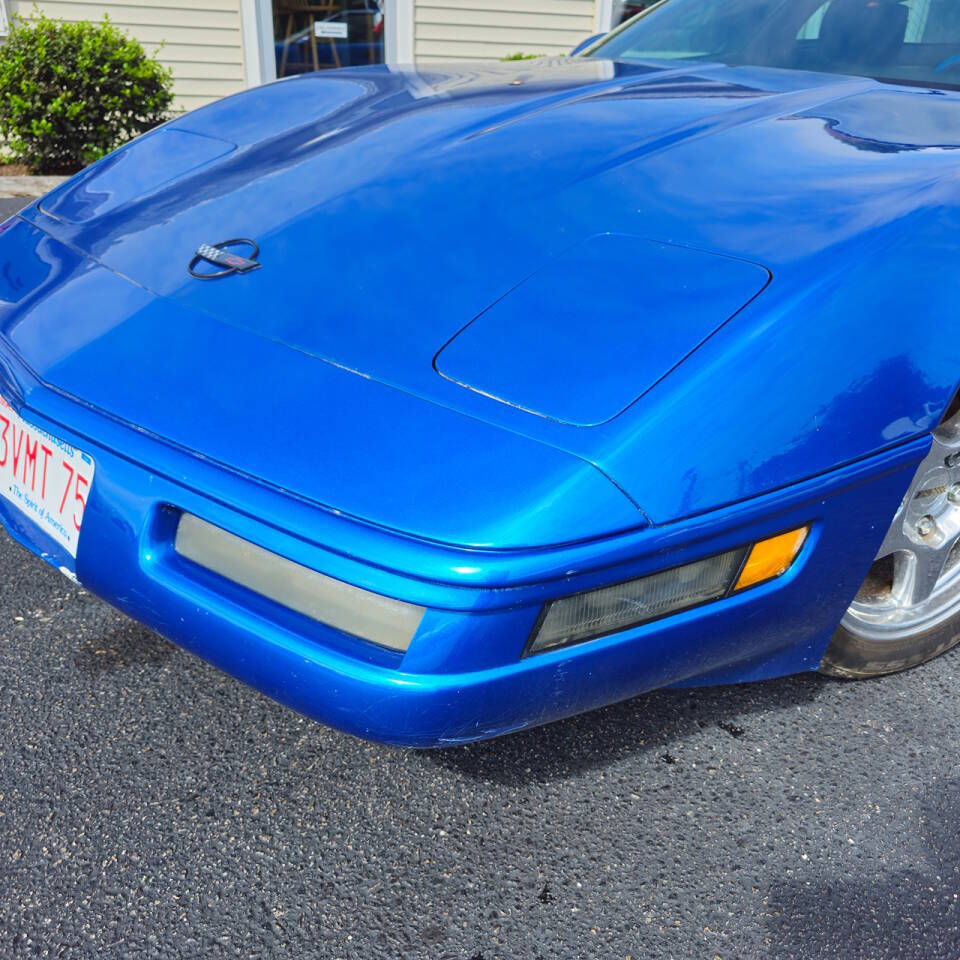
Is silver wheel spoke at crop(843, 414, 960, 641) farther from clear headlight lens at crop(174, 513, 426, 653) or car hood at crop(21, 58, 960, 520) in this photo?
clear headlight lens at crop(174, 513, 426, 653)

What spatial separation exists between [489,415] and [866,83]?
1.36 meters

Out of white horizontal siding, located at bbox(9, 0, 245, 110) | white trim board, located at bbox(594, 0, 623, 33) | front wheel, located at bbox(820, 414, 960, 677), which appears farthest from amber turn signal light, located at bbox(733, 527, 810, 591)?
white trim board, located at bbox(594, 0, 623, 33)

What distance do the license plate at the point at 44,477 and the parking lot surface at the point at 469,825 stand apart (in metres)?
0.41

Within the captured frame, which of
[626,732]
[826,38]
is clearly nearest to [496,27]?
[826,38]

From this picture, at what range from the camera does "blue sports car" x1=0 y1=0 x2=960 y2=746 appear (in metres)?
1.25

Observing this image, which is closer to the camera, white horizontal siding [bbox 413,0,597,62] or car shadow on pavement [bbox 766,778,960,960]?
car shadow on pavement [bbox 766,778,960,960]

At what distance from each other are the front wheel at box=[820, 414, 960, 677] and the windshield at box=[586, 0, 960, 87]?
993mm

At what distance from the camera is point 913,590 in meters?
1.84

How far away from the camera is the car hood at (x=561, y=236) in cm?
134

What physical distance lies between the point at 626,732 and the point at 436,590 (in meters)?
0.75

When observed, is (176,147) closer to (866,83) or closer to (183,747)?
(183,747)

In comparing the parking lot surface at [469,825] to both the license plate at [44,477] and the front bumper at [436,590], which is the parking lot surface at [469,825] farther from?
the license plate at [44,477]

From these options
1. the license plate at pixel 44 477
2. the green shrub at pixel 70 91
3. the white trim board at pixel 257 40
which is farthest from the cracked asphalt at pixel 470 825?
the white trim board at pixel 257 40

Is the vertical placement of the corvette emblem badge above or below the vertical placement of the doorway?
above
